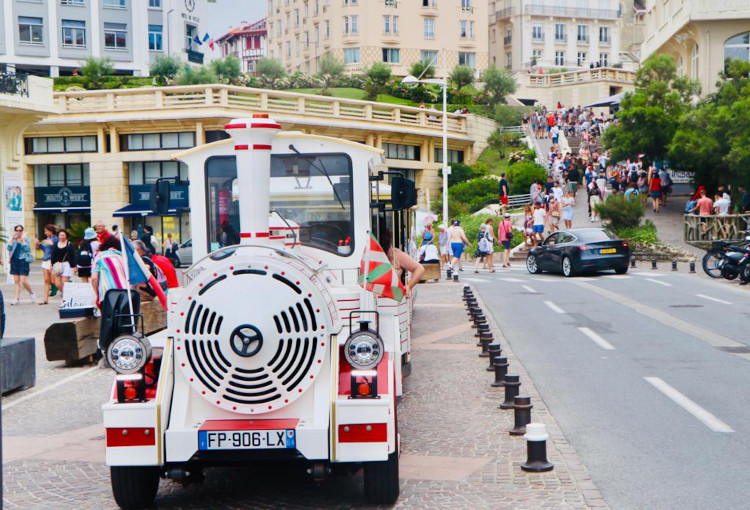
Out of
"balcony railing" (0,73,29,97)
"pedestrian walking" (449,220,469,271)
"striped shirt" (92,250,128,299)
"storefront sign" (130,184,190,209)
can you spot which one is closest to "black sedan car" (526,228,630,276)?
"pedestrian walking" (449,220,469,271)

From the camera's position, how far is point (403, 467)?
743cm

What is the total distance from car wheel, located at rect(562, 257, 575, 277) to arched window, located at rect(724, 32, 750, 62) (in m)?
20.2

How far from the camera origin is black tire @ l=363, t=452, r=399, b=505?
246 inches

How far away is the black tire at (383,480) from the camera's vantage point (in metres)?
6.26

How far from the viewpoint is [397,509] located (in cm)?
631

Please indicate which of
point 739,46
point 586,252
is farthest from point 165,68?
point 586,252

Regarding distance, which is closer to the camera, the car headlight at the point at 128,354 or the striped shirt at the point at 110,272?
the car headlight at the point at 128,354

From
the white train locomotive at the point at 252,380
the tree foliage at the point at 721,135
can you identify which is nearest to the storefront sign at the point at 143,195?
the tree foliage at the point at 721,135

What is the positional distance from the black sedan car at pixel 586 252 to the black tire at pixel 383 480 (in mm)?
21814

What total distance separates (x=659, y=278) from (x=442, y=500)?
20674 millimetres

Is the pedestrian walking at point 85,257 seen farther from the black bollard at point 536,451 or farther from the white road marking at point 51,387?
the black bollard at point 536,451

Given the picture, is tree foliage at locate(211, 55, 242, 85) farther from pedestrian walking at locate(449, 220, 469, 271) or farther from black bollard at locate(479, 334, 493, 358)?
black bollard at locate(479, 334, 493, 358)

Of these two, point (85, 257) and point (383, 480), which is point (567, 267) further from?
point (383, 480)

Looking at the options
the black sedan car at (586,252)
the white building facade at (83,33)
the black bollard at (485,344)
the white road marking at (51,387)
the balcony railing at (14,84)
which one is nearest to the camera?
the white road marking at (51,387)
